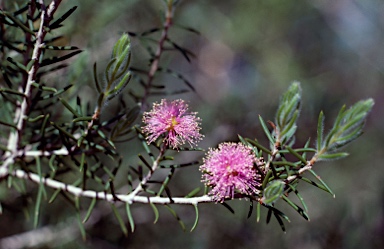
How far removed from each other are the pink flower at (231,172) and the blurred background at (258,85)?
1.15 feet

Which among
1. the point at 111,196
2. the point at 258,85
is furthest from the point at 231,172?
the point at 258,85

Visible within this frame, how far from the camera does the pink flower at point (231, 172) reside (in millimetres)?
542

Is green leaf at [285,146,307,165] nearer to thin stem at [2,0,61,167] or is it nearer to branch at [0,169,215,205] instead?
branch at [0,169,215,205]

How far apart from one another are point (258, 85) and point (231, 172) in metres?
2.03

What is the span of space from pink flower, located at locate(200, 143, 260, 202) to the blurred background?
1.15 feet

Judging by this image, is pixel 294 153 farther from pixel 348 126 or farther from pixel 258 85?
pixel 258 85

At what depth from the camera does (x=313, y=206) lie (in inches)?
70.0

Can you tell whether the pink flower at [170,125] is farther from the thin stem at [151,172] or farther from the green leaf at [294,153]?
the green leaf at [294,153]

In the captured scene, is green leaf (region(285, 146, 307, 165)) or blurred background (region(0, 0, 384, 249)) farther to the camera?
blurred background (region(0, 0, 384, 249))

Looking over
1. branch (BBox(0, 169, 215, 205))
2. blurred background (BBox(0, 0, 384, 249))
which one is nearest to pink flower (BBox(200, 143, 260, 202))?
branch (BBox(0, 169, 215, 205))

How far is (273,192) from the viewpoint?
0.51m

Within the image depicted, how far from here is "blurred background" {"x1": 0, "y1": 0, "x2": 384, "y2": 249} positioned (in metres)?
1.25

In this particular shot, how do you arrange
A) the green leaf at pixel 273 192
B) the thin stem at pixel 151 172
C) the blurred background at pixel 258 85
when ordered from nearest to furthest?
1. the green leaf at pixel 273 192
2. the thin stem at pixel 151 172
3. the blurred background at pixel 258 85

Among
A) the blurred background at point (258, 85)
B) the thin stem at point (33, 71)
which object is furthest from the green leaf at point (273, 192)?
the blurred background at point (258, 85)
